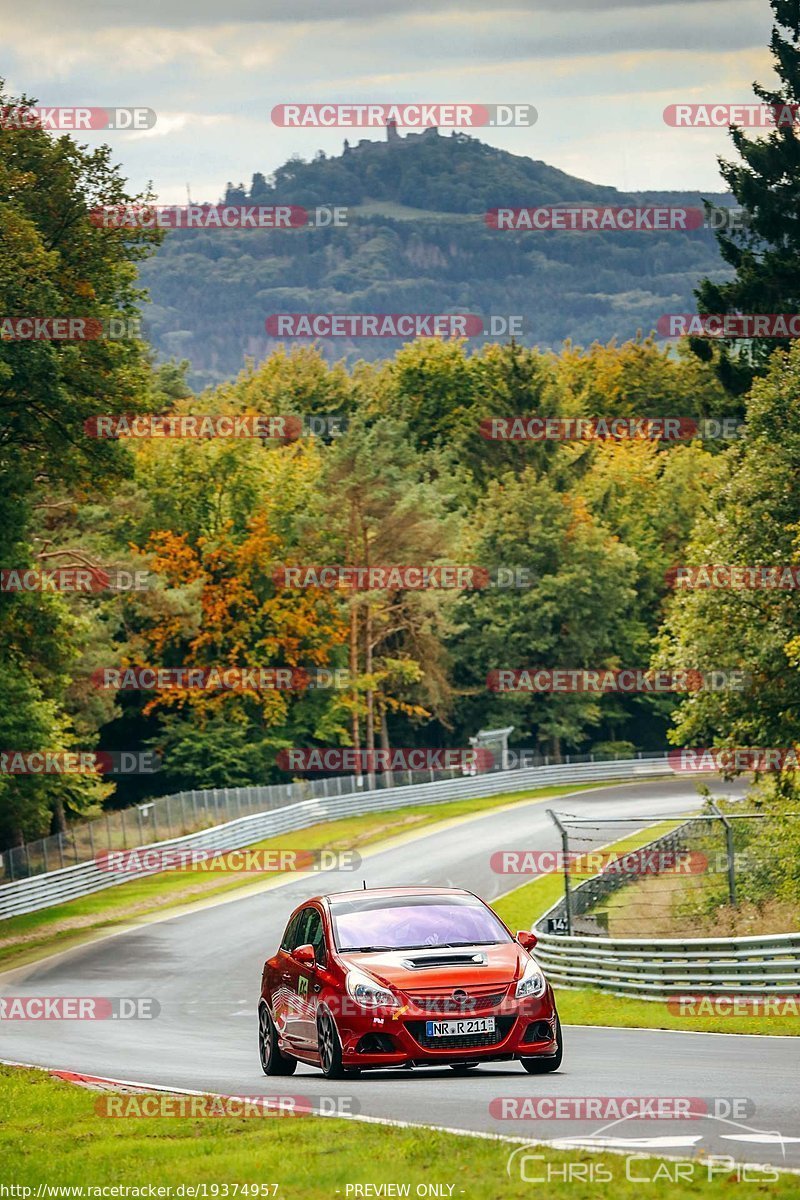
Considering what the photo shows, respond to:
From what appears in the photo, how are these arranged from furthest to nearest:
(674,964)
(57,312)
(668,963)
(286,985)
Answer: (57,312), (668,963), (674,964), (286,985)

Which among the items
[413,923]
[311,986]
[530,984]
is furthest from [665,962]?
[530,984]

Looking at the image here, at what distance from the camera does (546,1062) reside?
13.6 m

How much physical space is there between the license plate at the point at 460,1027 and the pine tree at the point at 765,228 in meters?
35.5

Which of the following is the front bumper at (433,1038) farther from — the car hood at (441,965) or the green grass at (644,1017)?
the green grass at (644,1017)

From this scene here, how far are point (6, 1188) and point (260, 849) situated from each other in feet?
158

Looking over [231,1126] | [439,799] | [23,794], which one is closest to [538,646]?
[439,799]

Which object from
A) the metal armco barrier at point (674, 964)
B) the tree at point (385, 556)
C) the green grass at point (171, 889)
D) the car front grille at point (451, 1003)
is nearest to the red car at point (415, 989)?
the car front grille at point (451, 1003)

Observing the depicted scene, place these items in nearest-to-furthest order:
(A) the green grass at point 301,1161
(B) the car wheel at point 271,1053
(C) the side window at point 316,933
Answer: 1. (A) the green grass at point 301,1161
2. (C) the side window at point 316,933
3. (B) the car wheel at point 271,1053

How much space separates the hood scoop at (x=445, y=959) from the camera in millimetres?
13266

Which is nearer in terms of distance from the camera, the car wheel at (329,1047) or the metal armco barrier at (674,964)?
the car wheel at (329,1047)

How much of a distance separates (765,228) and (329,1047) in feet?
125

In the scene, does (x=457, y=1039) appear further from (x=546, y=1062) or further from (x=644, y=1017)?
(x=644, y=1017)

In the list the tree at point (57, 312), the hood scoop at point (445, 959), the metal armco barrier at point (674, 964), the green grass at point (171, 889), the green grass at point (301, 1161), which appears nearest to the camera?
the green grass at point (301, 1161)

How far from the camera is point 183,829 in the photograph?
56.9m
